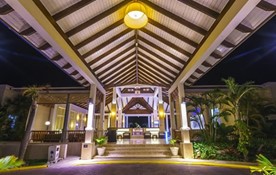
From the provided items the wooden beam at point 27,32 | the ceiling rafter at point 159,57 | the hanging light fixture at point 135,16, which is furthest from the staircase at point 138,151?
the hanging light fixture at point 135,16

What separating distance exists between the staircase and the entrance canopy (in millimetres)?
3968

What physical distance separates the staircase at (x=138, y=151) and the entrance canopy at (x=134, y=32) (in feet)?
13.0

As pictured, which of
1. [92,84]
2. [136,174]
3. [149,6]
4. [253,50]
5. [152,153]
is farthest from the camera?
[253,50]

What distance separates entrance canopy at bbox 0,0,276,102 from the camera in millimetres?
4309

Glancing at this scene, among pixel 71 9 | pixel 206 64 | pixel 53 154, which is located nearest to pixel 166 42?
pixel 206 64

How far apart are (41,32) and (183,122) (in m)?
7.36

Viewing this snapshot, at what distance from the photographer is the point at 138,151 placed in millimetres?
8383

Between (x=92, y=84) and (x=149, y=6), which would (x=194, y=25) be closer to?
(x=149, y=6)

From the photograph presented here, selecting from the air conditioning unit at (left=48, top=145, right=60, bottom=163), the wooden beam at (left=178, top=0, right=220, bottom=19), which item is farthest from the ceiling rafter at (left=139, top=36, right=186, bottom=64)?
the air conditioning unit at (left=48, top=145, right=60, bottom=163)

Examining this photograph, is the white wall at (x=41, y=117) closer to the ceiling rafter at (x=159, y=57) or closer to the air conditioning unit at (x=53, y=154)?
the air conditioning unit at (x=53, y=154)

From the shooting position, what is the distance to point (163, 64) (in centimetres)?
944

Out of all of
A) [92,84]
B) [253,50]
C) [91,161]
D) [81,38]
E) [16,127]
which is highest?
[253,50]

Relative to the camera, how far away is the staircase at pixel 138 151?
786cm

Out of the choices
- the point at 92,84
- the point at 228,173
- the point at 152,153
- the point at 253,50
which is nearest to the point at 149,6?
the point at 92,84
